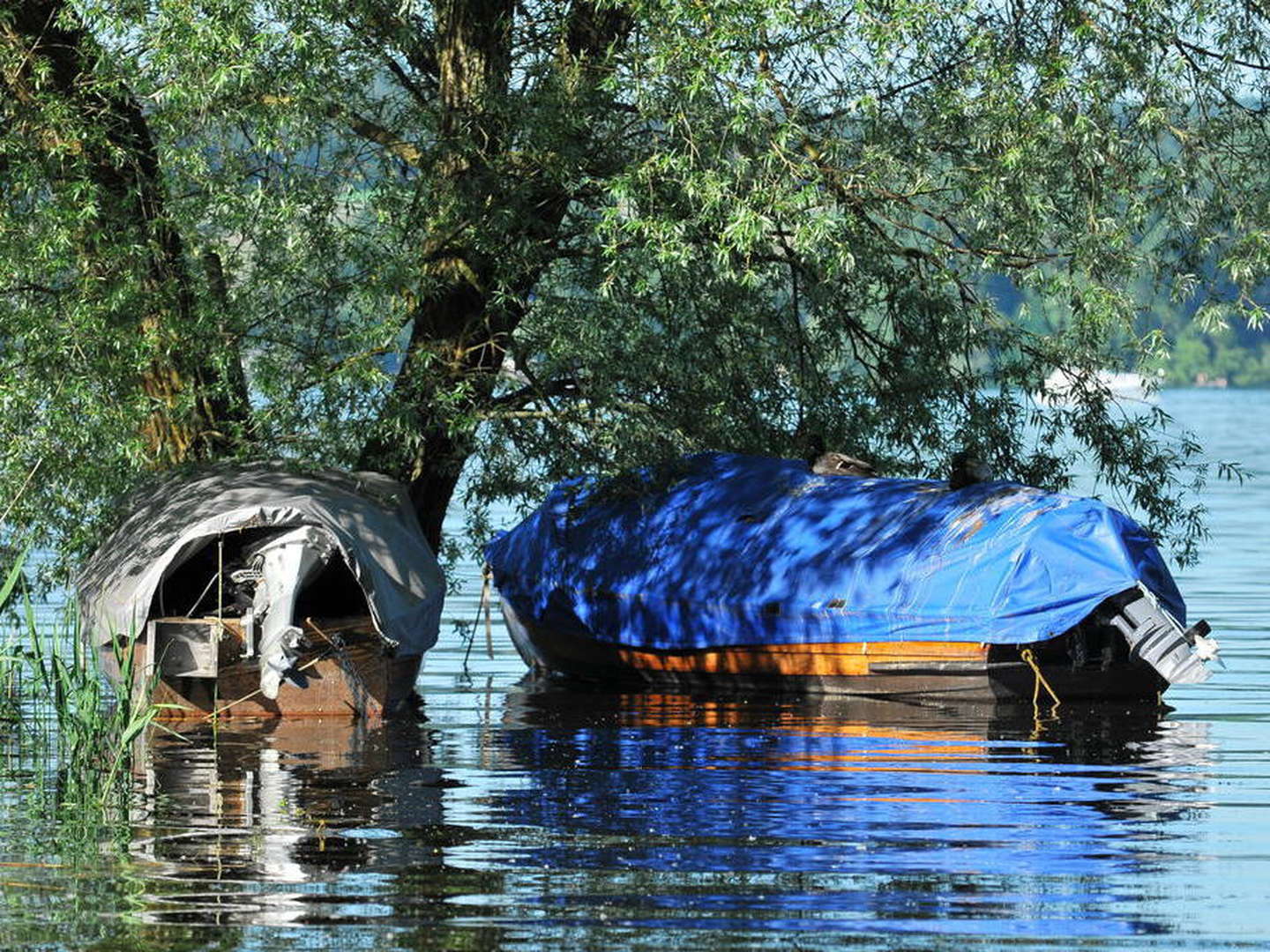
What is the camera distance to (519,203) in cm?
2011

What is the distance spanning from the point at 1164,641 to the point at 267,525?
822cm

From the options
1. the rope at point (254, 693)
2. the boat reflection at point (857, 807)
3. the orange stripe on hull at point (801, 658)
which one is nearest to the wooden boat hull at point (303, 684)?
the rope at point (254, 693)

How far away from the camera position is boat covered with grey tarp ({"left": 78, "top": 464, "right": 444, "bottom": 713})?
19.9 m

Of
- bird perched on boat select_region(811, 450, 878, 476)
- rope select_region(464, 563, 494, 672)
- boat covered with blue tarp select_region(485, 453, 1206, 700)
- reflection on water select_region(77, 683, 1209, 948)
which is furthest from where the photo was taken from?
rope select_region(464, 563, 494, 672)

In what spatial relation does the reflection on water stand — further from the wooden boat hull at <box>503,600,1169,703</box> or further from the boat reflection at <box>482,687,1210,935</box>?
the wooden boat hull at <box>503,600,1169,703</box>

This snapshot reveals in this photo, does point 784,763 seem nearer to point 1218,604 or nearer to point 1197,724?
point 1197,724

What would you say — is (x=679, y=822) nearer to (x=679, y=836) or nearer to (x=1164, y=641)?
(x=679, y=836)

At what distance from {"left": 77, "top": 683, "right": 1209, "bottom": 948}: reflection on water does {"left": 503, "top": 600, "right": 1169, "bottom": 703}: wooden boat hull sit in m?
0.51

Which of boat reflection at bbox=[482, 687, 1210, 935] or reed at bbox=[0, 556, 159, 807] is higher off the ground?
reed at bbox=[0, 556, 159, 807]

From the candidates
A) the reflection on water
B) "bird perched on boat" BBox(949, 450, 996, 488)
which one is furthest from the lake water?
"bird perched on boat" BBox(949, 450, 996, 488)

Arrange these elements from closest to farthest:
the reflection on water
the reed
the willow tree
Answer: the reflection on water → the reed → the willow tree

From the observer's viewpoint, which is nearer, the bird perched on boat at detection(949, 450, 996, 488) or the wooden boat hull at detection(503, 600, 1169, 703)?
the wooden boat hull at detection(503, 600, 1169, 703)

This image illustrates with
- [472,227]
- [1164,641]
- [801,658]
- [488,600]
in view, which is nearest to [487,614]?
[488,600]

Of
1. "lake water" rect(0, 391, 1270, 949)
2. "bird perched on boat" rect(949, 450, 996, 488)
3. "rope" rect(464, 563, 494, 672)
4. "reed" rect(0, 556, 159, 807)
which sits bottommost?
"lake water" rect(0, 391, 1270, 949)
